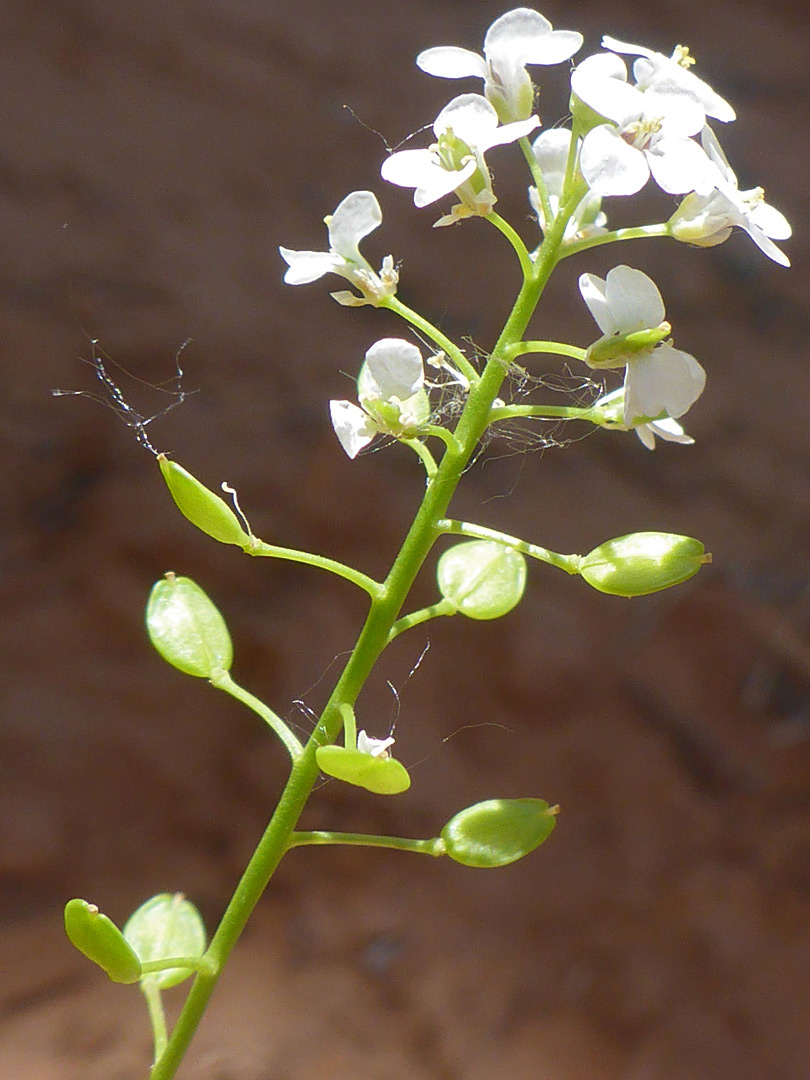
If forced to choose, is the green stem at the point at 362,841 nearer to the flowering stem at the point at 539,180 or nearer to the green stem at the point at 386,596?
the green stem at the point at 386,596

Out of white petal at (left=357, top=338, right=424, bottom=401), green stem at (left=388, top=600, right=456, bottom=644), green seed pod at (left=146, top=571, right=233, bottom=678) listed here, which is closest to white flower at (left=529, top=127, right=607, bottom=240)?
white petal at (left=357, top=338, right=424, bottom=401)

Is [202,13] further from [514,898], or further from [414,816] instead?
[514,898]

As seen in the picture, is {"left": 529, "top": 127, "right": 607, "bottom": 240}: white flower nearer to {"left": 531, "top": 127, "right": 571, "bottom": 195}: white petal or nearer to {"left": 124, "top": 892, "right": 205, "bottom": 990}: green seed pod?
{"left": 531, "top": 127, "right": 571, "bottom": 195}: white petal

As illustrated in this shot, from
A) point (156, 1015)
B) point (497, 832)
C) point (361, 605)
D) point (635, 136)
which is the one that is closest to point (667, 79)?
point (635, 136)

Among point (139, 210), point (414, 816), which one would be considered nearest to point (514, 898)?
point (414, 816)

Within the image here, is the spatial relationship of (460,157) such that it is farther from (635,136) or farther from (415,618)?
(415,618)
